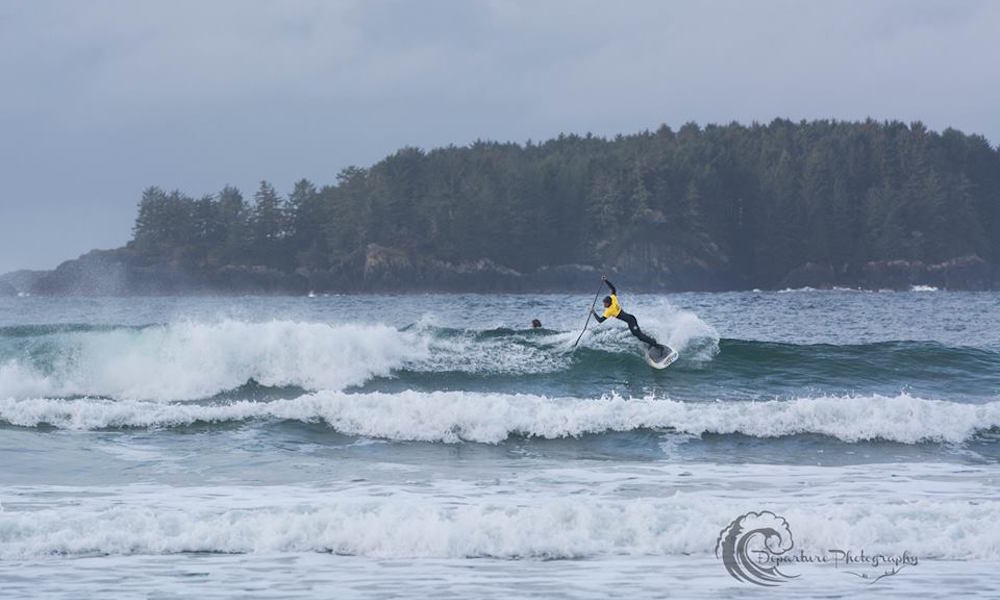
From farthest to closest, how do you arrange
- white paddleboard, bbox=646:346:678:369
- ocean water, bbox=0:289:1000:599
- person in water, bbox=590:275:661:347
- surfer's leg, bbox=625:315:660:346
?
white paddleboard, bbox=646:346:678:369 → surfer's leg, bbox=625:315:660:346 → person in water, bbox=590:275:661:347 → ocean water, bbox=0:289:1000:599

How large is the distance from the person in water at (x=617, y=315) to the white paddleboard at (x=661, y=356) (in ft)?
0.47

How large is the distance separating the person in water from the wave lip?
3237mm

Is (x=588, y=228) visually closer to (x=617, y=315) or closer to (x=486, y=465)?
(x=617, y=315)

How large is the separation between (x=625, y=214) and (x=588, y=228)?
419 centimetres

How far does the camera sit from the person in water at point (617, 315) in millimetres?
22391

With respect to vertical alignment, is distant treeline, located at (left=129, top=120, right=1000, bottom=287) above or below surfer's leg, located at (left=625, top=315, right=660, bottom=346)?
above

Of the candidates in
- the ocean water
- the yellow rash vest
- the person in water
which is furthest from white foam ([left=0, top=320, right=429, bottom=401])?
the yellow rash vest

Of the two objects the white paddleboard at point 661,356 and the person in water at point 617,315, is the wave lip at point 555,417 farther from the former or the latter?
the white paddleboard at point 661,356

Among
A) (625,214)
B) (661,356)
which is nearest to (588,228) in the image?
(625,214)

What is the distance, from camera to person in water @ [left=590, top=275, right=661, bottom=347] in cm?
2239

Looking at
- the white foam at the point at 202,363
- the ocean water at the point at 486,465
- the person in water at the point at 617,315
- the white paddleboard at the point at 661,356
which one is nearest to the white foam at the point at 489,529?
the ocean water at the point at 486,465

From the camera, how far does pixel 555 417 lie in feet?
60.5

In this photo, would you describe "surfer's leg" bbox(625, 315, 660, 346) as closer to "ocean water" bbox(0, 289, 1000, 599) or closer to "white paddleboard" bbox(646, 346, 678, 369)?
"white paddleboard" bbox(646, 346, 678, 369)

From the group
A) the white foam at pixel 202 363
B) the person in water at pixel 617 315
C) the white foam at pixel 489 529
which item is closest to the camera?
the white foam at pixel 489 529
